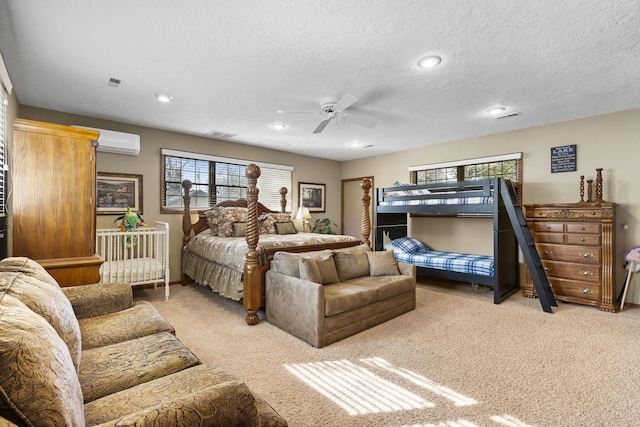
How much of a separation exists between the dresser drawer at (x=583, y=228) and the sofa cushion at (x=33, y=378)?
16.4ft

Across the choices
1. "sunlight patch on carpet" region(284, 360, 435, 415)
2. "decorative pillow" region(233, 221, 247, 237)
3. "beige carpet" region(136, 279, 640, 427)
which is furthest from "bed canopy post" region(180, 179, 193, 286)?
"sunlight patch on carpet" region(284, 360, 435, 415)

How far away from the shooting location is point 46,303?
1.35 metres

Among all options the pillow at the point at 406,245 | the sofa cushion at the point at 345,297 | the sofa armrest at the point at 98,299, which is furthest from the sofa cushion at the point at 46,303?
the pillow at the point at 406,245

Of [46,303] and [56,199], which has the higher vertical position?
[56,199]

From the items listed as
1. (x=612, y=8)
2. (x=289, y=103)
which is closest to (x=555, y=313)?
(x=612, y=8)

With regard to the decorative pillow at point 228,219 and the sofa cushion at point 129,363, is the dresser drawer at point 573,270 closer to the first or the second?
the decorative pillow at point 228,219

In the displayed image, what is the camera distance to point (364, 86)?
3.20 meters

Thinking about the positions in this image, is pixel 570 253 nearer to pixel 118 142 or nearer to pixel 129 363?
pixel 129 363

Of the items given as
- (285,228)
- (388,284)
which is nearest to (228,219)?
(285,228)

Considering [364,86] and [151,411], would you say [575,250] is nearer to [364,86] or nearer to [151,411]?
[364,86]

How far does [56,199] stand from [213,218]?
2374 mm

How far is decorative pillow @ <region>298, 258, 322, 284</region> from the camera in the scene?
3078 millimetres

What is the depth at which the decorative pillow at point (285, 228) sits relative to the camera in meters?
5.16

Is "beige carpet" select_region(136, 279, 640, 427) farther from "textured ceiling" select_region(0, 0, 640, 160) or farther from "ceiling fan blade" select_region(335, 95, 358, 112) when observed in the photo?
"textured ceiling" select_region(0, 0, 640, 160)
